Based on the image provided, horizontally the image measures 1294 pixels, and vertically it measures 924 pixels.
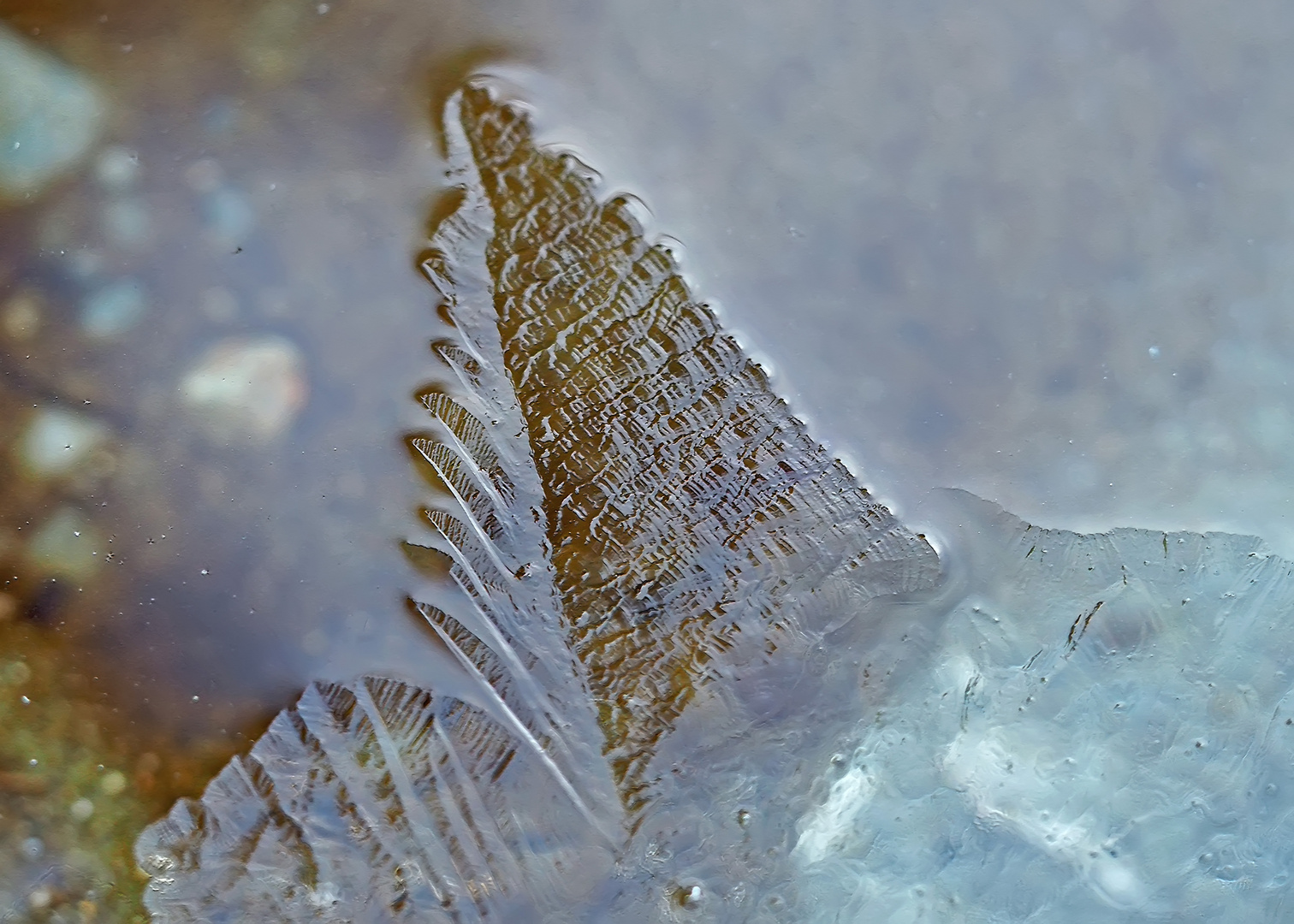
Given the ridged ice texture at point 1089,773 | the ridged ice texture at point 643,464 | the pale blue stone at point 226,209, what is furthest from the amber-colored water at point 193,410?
the ridged ice texture at point 1089,773

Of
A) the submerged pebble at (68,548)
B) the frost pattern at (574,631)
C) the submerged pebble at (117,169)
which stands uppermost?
the submerged pebble at (117,169)

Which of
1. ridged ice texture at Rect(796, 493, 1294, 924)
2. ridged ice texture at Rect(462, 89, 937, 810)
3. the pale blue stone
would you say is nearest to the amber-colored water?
the pale blue stone

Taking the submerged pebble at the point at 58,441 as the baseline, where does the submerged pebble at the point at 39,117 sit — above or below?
above

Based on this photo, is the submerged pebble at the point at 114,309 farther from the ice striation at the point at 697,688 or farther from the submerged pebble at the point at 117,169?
the ice striation at the point at 697,688

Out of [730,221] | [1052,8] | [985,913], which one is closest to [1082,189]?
[1052,8]

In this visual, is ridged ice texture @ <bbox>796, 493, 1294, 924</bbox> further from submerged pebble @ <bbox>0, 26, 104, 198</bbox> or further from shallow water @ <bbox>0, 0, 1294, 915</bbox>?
submerged pebble @ <bbox>0, 26, 104, 198</bbox>

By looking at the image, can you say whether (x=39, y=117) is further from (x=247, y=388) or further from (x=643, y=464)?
(x=643, y=464)
